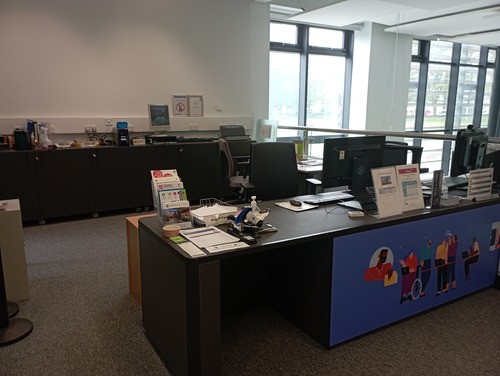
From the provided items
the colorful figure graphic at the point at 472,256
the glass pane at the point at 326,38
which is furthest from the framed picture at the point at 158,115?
the colorful figure graphic at the point at 472,256

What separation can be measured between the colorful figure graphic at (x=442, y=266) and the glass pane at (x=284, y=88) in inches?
181

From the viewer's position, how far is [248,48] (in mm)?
6113

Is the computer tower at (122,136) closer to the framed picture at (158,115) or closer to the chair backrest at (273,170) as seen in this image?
the framed picture at (158,115)

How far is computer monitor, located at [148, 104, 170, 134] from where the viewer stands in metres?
5.35

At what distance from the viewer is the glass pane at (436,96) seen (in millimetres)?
8758

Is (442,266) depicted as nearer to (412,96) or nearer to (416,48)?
(412,96)

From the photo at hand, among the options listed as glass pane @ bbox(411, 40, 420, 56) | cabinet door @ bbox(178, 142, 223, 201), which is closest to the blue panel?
cabinet door @ bbox(178, 142, 223, 201)

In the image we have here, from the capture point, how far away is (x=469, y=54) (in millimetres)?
9406

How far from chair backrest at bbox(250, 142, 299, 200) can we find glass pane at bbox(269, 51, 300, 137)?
340 centimetres

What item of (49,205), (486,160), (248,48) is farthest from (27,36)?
(486,160)

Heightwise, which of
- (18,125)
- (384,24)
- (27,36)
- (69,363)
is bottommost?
(69,363)

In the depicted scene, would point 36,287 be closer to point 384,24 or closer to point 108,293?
point 108,293

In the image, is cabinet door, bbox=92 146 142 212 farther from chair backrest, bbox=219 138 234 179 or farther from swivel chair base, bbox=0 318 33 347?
swivel chair base, bbox=0 318 33 347

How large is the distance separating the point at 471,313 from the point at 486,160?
3.76 feet
